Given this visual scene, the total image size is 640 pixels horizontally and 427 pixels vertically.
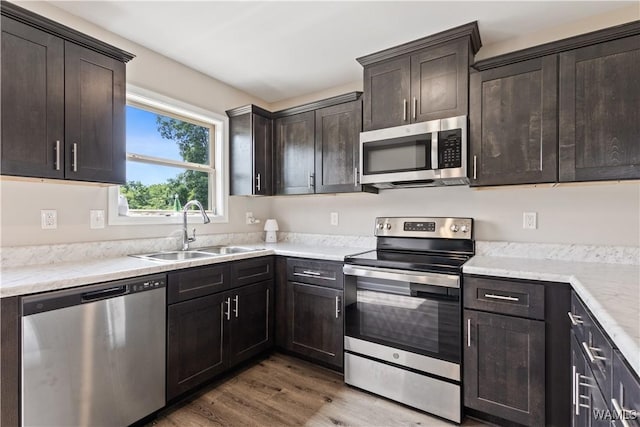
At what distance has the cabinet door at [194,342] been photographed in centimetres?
192

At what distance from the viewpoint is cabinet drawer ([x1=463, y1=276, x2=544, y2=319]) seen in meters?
1.66

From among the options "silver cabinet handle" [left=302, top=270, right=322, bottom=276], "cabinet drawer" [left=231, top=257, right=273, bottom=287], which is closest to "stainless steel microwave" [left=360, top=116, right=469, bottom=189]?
"silver cabinet handle" [left=302, top=270, right=322, bottom=276]

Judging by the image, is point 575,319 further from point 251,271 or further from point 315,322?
point 251,271

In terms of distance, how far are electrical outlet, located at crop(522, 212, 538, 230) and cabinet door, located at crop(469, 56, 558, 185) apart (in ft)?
1.16

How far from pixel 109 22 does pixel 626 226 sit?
366cm

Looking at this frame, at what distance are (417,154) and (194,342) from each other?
204cm

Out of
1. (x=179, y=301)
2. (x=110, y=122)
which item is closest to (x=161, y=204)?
(x=110, y=122)

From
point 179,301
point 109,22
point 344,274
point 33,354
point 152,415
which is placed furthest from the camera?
point 344,274

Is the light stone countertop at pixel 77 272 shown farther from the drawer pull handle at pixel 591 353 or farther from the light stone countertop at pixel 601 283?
the drawer pull handle at pixel 591 353

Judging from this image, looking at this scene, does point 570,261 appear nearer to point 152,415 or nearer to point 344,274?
point 344,274

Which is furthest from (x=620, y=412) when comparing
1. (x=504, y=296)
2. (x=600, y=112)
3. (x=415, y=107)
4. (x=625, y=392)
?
(x=415, y=107)

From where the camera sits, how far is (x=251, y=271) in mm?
2480

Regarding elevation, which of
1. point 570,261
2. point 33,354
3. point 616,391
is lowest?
point 33,354

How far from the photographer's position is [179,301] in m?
1.96
